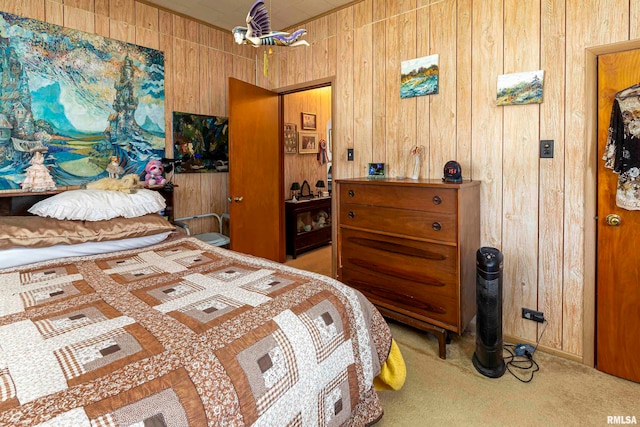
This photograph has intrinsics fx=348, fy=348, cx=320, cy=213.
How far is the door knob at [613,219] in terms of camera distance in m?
2.10

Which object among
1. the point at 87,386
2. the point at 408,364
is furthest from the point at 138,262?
the point at 408,364

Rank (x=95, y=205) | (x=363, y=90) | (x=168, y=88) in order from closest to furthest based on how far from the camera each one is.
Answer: (x=95, y=205) < (x=363, y=90) < (x=168, y=88)

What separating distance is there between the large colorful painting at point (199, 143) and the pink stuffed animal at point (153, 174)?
22cm

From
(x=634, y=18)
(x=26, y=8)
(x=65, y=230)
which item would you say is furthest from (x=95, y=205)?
(x=634, y=18)

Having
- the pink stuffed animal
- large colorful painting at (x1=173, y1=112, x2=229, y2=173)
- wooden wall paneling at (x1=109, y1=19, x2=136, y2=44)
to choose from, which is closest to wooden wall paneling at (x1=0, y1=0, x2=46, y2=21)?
wooden wall paneling at (x1=109, y1=19, x2=136, y2=44)

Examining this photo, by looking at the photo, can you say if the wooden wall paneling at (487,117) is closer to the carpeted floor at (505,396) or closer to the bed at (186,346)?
the carpeted floor at (505,396)

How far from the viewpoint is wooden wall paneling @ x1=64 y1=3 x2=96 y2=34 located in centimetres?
276

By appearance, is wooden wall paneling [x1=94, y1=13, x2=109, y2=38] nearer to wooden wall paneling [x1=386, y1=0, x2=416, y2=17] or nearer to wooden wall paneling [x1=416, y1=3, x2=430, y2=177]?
wooden wall paneling [x1=386, y1=0, x2=416, y2=17]

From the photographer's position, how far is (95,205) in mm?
2287

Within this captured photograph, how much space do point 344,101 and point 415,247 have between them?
1.70 meters

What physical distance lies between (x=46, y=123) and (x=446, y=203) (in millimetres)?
3019

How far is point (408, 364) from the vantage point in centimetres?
232

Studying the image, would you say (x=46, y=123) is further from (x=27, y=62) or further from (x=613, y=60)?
(x=613, y=60)

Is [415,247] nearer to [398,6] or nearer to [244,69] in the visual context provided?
[398,6]
